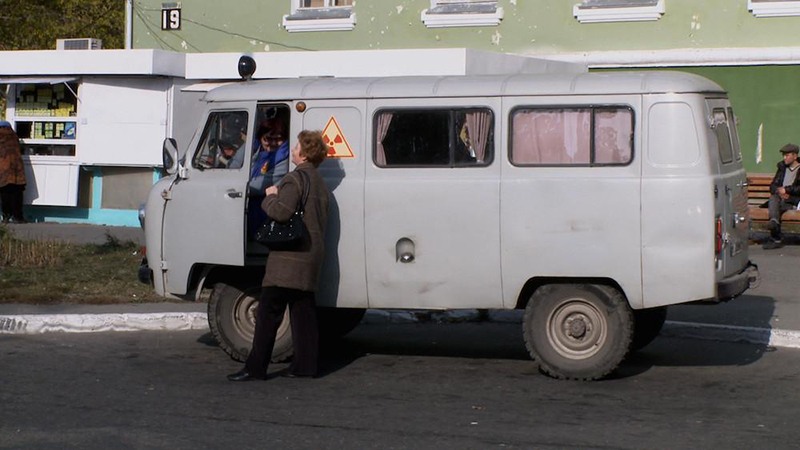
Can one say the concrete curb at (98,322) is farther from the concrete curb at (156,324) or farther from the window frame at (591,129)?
the window frame at (591,129)

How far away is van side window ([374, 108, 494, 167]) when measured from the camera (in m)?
9.51

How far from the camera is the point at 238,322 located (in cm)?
1029

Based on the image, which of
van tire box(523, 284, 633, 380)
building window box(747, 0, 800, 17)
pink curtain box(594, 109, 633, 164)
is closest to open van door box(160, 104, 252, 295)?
van tire box(523, 284, 633, 380)

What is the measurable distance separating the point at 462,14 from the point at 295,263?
1380 centimetres

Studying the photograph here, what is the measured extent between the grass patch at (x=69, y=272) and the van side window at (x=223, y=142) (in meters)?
3.46

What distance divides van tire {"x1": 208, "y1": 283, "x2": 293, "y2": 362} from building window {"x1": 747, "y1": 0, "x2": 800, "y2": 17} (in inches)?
495

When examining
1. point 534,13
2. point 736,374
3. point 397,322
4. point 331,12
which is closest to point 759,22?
point 534,13

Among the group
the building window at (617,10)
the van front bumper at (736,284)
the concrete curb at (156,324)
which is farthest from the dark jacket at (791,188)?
the van front bumper at (736,284)

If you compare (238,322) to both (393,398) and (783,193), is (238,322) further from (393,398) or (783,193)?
(783,193)

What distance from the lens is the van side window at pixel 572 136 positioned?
9203 millimetres

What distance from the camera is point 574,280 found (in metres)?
9.45

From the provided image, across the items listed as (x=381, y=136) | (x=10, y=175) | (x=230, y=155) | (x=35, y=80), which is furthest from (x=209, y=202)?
(x=35, y=80)

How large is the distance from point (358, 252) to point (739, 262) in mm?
2803

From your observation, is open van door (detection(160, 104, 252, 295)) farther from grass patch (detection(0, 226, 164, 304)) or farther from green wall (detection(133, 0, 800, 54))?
green wall (detection(133, 0, 800, 54))
